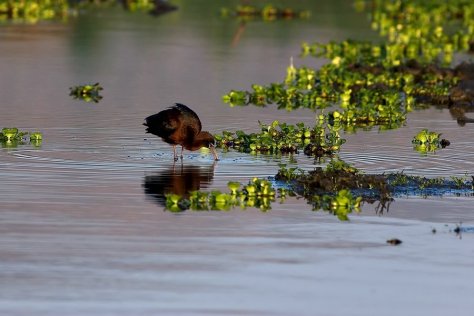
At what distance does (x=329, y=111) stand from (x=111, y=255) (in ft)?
36.9

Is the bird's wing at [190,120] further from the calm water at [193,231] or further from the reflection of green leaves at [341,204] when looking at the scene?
the reflection of green leaves at [341,204]

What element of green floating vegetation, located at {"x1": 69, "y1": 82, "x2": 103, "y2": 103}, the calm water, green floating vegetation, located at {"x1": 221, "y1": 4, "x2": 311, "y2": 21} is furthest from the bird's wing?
green floating vegetation, located at {"x1": 221, "y1": 4, "x2": 311, "y2": 21}

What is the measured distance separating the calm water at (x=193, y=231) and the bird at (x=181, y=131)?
257 mm

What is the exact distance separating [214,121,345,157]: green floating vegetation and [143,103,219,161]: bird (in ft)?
2.55

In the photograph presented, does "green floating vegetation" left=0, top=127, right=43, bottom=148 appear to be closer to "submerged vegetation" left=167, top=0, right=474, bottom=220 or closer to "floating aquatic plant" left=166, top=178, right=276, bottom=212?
"submerged vegetation" left=167, top=0, right=474, bottom=220

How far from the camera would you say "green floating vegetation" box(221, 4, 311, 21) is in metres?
40.1

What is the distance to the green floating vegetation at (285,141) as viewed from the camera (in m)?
17.3

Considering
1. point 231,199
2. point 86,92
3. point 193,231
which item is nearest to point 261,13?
point 86,92

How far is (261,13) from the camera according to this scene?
133ft

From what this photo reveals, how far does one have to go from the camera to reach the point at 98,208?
13234 millimetres

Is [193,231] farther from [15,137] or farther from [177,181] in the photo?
[15,137]

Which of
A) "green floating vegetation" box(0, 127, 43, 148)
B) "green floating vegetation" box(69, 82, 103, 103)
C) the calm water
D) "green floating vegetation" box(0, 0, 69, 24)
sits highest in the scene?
"green floating vegetation" box(0, 0, 69, 24)

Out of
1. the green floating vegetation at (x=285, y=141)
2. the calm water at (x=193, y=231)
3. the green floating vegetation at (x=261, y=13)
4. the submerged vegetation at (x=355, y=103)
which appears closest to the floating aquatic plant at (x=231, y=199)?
the submerged vegetation at (x=355, y=103)

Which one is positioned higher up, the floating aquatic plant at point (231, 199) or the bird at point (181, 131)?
the bird at point (181, 131)
